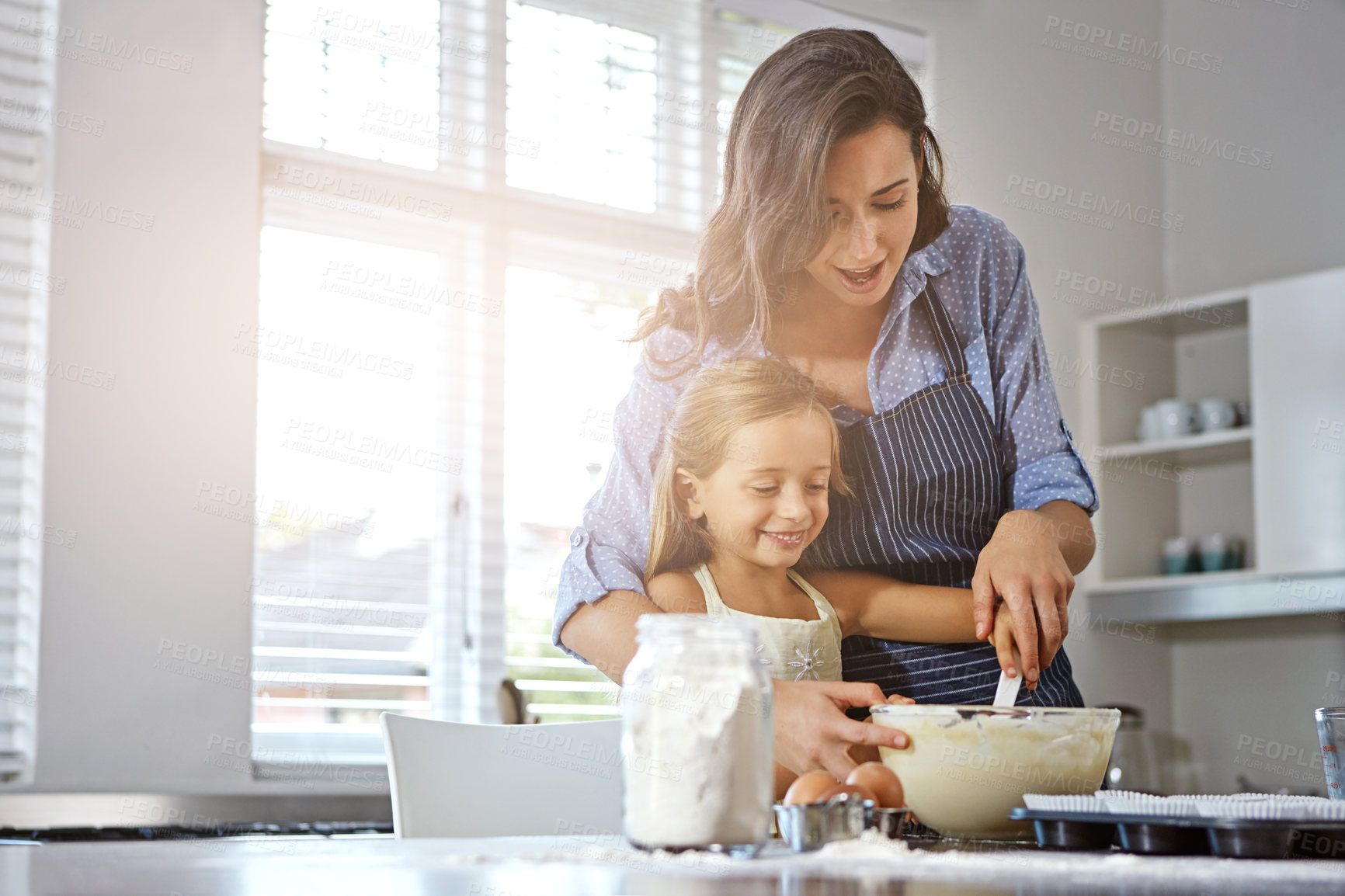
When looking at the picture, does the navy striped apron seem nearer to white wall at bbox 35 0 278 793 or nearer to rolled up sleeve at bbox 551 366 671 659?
rolled up sleeve at bbox 551 366 671 659

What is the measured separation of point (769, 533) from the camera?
202 cm

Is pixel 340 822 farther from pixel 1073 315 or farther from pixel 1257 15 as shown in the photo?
pixel 1257 15

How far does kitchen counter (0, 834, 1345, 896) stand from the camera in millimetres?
620

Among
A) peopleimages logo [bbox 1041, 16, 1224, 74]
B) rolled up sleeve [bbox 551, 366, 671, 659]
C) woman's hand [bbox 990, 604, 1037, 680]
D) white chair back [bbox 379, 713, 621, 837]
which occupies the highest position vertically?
peopleimages logo [bbox 1041, 16, 1224, 74]

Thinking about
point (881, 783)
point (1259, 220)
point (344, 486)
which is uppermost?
point (1259, 220)

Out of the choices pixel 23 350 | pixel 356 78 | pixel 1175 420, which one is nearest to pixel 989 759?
pixel 23 350

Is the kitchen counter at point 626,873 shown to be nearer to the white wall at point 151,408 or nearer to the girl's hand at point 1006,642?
the girl's hand at point 1006,642

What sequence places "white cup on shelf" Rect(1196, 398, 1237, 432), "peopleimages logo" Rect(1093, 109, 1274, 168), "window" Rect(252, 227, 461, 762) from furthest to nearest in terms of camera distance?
"peopleimages logo" Rect(1093, 109, 1274, 168) → "white cup on shelf" Rect(1196, 398, 1237, 432) → "window" Rect(252, 227, 461, 762)

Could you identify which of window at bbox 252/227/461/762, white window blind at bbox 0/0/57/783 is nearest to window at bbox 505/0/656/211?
window at bbox 252/227/461/762

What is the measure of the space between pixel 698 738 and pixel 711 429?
4.28ft

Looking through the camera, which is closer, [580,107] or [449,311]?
[449,311]

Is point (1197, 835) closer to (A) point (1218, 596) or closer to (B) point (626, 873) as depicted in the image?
(B) point (626, 873)

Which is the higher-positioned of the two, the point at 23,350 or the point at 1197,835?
the point at 23,350

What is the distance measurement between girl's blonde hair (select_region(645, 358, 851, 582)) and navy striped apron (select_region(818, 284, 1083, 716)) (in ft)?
0.16
